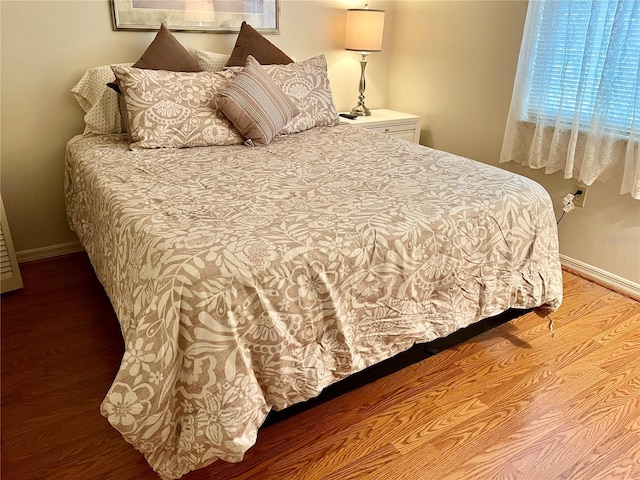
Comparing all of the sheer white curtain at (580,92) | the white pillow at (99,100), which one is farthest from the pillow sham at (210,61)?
the sheer white curtain at (580,92)

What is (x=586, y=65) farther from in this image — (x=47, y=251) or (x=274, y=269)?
(x=47, y=251)

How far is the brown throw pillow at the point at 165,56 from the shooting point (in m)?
2.41

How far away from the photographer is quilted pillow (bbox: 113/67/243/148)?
218cm

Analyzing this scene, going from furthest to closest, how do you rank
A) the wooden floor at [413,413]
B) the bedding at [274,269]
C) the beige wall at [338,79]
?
1. the beige wall at [338,79]
2. the wooden floor at [413,413]
3. the bedding at [274,269]

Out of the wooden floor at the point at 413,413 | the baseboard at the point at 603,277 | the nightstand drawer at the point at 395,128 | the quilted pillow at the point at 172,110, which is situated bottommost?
the wooden floor at the point at 413,413

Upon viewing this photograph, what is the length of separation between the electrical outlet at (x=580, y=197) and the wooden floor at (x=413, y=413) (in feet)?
2.18

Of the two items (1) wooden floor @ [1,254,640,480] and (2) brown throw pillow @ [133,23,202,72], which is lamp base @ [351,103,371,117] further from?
(1) wooden floor @ [1,254,640,480]

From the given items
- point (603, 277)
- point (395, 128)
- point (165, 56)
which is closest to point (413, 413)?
point (603, 277)

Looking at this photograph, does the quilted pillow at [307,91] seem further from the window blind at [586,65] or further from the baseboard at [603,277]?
the baseboard at [603,277]

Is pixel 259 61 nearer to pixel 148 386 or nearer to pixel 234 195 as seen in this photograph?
pixel 234 195

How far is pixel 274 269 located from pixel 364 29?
245 centimetres

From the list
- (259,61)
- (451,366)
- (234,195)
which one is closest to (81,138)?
(259,61)

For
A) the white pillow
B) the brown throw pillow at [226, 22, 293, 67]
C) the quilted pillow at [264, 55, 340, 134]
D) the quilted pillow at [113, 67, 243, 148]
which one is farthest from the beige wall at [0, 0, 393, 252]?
the quilted pillow at [264, 55, 340, 134]

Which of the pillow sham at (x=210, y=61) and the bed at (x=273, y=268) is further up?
the pillow sham at (x=210, y=61)
